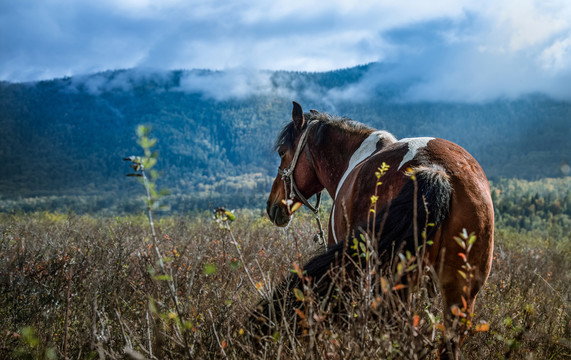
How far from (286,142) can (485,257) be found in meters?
2.59

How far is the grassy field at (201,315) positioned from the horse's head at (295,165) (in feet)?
2.76

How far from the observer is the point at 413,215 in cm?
197

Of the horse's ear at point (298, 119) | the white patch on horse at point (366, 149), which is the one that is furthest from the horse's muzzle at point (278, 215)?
the white patch on horse at point (366, 149)

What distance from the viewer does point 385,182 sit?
94.8 inches

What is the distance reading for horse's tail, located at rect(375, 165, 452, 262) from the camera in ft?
6.33

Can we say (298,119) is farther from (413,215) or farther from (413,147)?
(413,215)

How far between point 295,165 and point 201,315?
2.13 meters

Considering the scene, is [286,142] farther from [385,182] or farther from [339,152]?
[385,182]

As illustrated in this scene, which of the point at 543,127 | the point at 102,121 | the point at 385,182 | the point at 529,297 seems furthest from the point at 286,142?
the point at 102,121

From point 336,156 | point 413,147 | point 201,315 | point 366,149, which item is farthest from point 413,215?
point 336,156

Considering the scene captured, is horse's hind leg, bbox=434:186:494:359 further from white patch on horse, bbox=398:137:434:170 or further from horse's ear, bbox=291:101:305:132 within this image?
horse's ear, bbox=291:101:305:132

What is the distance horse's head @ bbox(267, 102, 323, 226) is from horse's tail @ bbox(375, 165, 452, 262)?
209cm

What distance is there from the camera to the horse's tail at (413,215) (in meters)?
1.93

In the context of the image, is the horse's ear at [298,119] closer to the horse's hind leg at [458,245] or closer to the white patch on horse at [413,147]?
the white patch on horse at [413,147]
